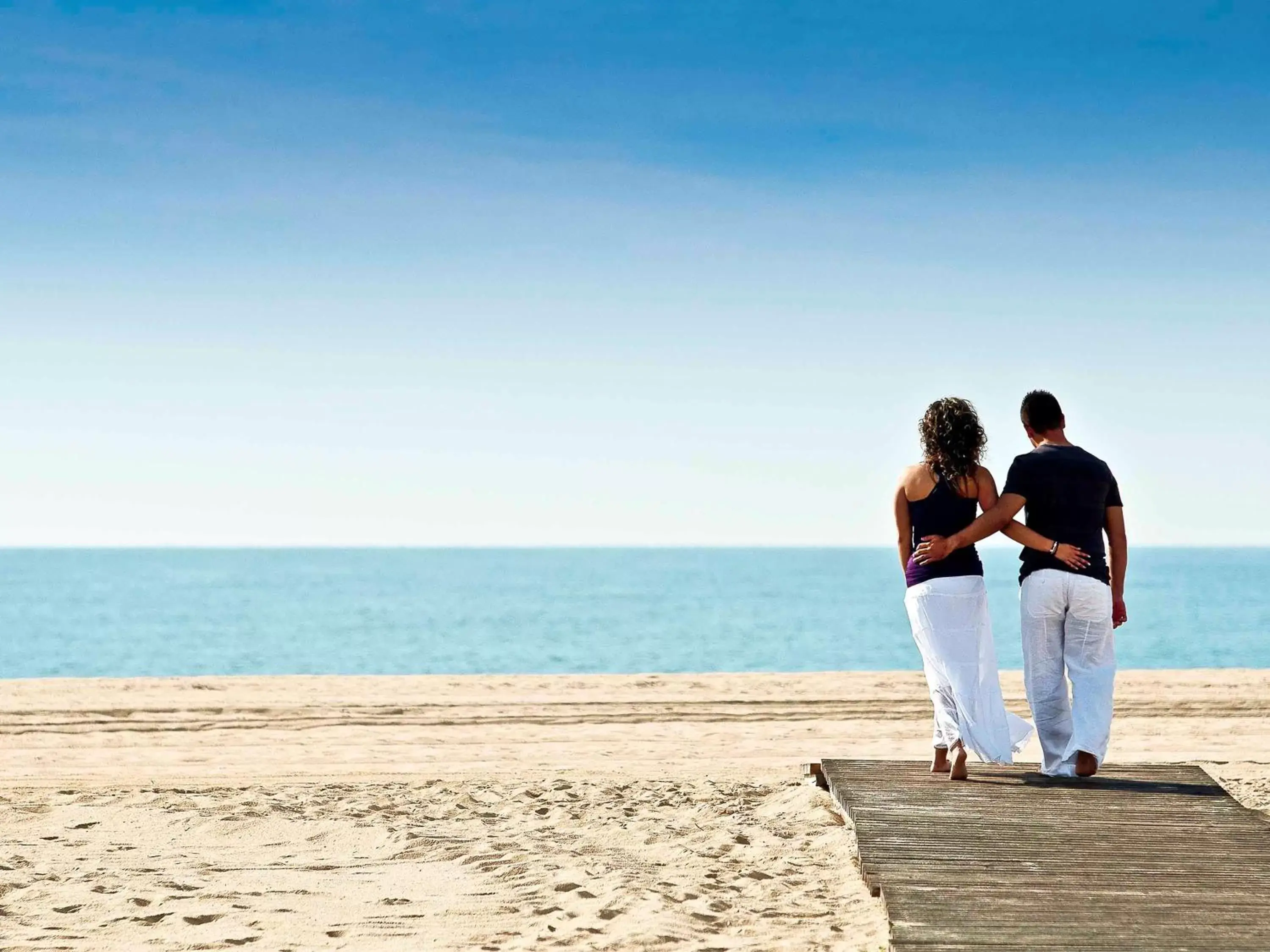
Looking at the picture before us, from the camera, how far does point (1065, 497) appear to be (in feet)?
20.0

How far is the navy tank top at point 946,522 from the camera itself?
611cm

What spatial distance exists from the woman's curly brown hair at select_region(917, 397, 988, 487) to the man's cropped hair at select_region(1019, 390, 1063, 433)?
35cm

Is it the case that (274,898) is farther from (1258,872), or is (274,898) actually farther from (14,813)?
(1258,872)

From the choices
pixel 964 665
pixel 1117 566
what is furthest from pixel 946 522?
pixel 1117 566

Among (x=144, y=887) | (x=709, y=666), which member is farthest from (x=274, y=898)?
(x=709, y=666)

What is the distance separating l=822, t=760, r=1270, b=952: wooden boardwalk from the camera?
3.89 metres

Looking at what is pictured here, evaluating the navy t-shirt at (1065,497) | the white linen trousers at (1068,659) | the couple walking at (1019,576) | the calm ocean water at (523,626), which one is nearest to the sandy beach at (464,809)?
the couple walking at (1019,576)

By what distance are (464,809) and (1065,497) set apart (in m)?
3.79

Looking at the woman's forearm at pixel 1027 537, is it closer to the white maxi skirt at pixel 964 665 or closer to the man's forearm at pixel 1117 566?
the white maxi skirt at pixel 964 665

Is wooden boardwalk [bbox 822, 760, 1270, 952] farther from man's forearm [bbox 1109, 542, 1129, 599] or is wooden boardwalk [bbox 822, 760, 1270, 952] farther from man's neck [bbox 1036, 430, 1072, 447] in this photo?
man's neck [bbox 1036, 430, 1072, 447]

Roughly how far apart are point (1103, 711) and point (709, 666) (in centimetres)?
2867

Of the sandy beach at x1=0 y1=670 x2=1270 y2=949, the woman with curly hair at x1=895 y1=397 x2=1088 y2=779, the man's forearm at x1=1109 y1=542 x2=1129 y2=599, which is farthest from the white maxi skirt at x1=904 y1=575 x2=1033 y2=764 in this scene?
the sandy beach at x1=0 y1=670 x2=1270 y2=949

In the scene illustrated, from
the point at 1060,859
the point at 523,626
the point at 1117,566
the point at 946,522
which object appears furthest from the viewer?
the point at 523,626

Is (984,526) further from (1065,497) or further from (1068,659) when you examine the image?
(1068,659)
